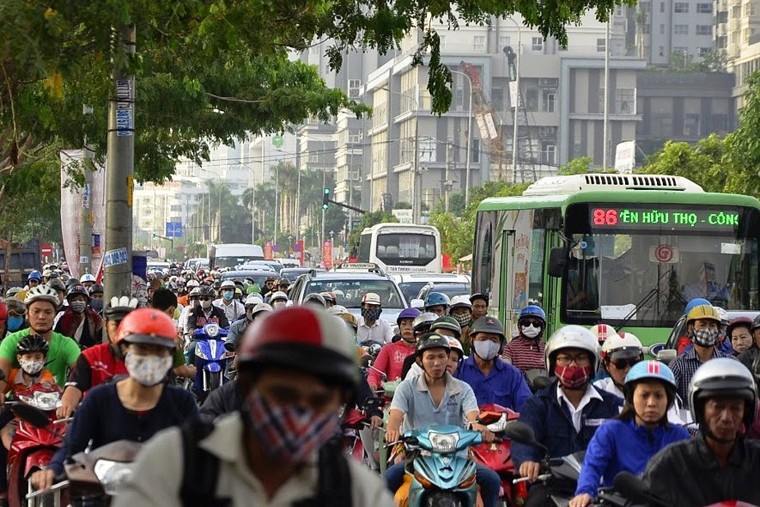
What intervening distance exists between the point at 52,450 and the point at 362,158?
510ft

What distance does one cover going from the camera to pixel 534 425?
30.3 ft

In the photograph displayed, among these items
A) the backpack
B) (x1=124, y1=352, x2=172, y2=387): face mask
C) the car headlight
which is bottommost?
the car headlight

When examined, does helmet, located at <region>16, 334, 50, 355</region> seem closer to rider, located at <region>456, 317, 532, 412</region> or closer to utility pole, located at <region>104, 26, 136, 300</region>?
rider, located at <region>456, 317, 532, 412</region>

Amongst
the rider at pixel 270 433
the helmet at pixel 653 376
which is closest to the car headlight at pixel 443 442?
the helmet at pixel 653 376

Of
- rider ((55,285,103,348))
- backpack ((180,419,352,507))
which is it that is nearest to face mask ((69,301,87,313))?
rider ((55,285,103,348))

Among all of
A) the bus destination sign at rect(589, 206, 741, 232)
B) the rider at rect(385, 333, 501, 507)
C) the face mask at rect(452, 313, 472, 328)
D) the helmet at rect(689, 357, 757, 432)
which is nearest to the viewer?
the helmet at rect(689, 357, 757, 432)

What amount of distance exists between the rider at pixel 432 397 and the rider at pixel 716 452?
3.86m

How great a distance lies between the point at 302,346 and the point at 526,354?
11.7m

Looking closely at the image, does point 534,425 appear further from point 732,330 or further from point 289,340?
point 289,340

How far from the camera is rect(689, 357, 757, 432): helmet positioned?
6.04 metres

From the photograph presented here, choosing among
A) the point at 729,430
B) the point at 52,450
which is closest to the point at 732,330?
the point at 52,450

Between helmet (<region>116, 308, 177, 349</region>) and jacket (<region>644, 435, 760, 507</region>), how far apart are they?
230 centimetres

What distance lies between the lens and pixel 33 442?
10.0 meters

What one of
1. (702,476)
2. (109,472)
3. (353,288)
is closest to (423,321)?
(109,472)
